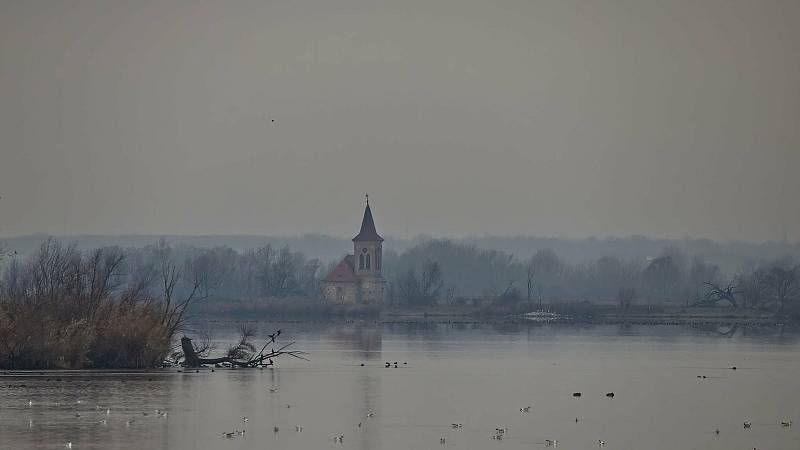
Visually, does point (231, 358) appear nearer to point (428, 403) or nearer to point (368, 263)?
point (428, 403)

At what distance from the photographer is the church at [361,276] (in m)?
162

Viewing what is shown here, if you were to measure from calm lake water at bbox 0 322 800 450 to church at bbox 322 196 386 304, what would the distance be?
87864 millimetres

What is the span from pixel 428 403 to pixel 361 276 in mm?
119386

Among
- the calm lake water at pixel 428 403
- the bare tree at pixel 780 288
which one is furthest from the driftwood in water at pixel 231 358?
the bare tree at pixel 780 288

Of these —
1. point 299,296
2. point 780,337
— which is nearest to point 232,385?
point 780,337

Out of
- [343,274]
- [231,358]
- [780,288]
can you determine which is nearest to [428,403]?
[231,358]

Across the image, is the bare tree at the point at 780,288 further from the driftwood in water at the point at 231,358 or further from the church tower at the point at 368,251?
Answer: the driftwood in water at the point at 231,358

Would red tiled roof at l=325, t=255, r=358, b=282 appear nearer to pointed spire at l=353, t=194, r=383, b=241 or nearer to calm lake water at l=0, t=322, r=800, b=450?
pointed spire at l=353, t=194, r=383, b=241

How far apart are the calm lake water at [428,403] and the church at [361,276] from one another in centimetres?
8786

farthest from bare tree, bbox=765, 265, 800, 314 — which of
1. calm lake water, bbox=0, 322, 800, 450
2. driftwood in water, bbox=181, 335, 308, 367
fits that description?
driftwood in water, bbox=181, 335, 308, 367

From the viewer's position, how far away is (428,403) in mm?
45344

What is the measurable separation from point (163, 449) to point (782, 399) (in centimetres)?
2201

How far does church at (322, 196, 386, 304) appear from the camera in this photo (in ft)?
532

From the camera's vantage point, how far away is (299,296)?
167 metres
